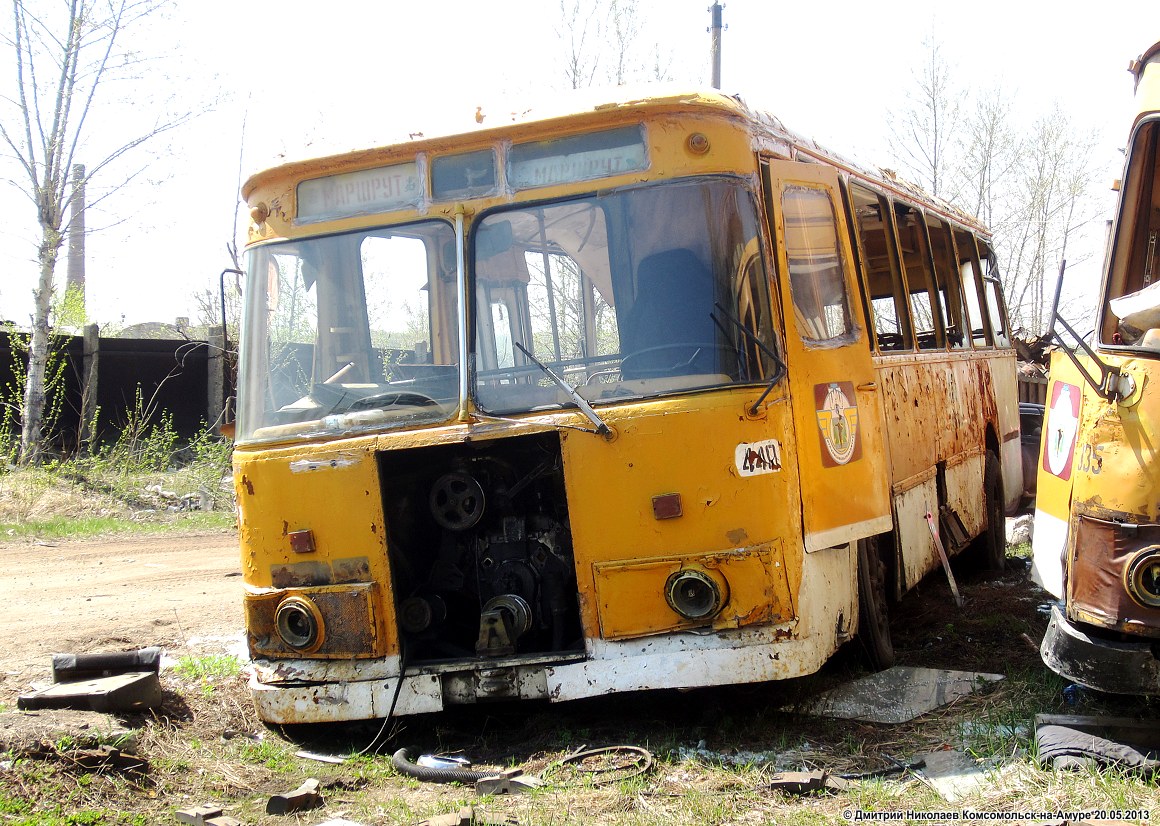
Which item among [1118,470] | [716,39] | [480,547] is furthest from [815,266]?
[716,39]

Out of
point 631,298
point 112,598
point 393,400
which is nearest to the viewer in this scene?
point 631,298

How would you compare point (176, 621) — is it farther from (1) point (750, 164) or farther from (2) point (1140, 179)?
(2) point (1140, 179)

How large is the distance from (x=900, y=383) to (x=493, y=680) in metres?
3.26

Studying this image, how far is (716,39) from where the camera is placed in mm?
15742

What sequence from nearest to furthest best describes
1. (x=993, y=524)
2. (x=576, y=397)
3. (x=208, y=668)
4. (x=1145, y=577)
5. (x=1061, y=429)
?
(x=1145, y=577), (x=1061, y=429), (x=576, y=397), (x=208, y=668), (x=993, y=524)

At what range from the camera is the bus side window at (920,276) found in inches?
→ 313

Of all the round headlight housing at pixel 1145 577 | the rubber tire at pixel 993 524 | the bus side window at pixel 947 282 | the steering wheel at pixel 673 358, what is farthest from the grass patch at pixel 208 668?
the rubber tire at pixel 993 524

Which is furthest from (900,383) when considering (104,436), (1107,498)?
(104,436)

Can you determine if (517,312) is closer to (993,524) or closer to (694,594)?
(694,594)

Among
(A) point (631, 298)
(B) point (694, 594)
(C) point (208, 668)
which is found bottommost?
(C) point (208, 668)

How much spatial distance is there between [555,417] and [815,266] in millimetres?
1556

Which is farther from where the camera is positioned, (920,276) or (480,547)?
(920,276)

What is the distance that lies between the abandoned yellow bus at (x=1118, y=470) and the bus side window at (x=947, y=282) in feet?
12.8

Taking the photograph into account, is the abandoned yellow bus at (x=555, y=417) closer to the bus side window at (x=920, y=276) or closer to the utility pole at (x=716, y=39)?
the bus side window at (x=920, y=276)
